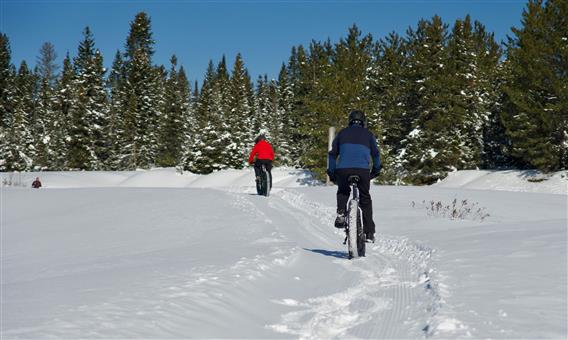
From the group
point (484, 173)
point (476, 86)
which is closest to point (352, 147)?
point (484, 173)

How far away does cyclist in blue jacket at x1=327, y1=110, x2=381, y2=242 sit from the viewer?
7035 mm

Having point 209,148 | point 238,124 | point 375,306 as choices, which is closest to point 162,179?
point 209,148

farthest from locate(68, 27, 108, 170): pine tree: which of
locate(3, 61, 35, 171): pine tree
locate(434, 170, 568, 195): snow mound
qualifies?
locate(434, 170, 568, 195): snow mound

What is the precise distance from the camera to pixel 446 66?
3884cm

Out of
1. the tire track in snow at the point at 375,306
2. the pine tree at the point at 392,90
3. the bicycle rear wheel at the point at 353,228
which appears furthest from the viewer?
the pine tree at the point at 392,90

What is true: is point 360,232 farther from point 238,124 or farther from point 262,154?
point 238,124

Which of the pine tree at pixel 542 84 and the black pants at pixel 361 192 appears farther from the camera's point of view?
the pine tree at pixel 542 84

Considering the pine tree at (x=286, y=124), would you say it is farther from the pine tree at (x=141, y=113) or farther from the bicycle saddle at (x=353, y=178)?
the bicycle saddle at (x=353, y=178)

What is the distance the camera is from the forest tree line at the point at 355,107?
3064 cm

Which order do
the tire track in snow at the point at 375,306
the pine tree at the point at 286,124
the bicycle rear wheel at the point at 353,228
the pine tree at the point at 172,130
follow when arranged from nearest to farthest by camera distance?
1. the tire track in snow at the point at 375,306
2. the bicycle rear wheel at the point at 353,228
3. the pine tree at the point at 286,124
4. the pine tree at the point at 172,130

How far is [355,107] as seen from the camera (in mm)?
37156

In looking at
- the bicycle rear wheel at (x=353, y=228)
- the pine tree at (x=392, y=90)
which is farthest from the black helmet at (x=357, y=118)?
the pine tree at (x=392, y=90)

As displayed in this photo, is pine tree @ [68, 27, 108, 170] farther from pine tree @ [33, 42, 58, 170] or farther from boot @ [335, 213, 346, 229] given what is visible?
boot @ [335, 213, 346, 229]

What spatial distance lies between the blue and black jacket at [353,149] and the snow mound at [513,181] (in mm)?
24983
